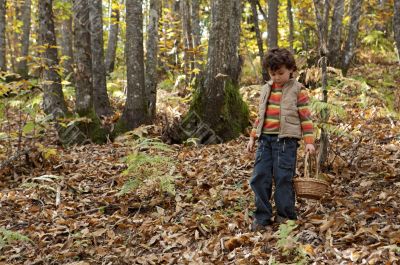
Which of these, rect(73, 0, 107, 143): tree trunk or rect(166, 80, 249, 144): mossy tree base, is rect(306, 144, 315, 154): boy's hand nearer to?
rect(166, 80, 249, 144): mossy tree base

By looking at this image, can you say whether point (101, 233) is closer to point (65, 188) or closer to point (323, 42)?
point (65, 188)

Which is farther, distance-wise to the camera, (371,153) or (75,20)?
(75,20)

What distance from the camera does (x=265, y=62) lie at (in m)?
4.78

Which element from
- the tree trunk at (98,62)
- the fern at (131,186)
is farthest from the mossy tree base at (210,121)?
the tree trunk at (98,62)

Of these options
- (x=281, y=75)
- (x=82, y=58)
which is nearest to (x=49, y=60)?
(x=82, y=58)

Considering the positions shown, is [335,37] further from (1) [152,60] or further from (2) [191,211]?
(2) [191,211]

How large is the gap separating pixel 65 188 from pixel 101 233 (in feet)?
5.97

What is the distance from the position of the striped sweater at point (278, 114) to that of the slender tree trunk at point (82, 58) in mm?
5796

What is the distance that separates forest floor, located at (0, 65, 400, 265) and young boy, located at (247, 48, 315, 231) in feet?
0.93

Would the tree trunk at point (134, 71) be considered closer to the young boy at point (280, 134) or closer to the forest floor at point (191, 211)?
the forest floor at point (191, 211)

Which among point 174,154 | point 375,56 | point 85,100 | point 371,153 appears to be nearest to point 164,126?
point 174,154

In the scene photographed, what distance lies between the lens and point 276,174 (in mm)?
4840

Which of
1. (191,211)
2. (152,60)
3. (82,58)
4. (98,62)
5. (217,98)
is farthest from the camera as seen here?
(152,60)

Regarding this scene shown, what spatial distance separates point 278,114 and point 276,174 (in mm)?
636
